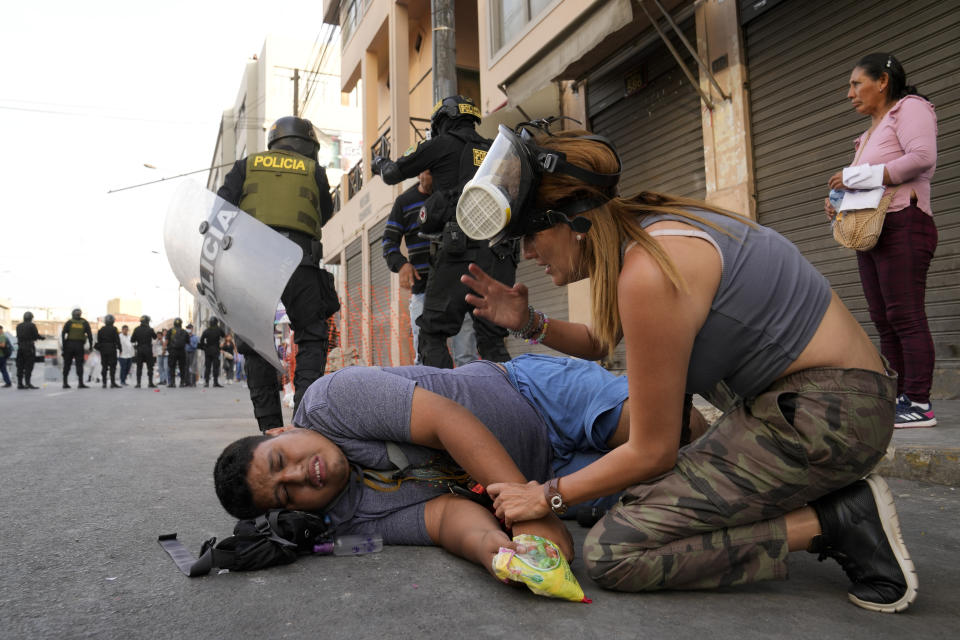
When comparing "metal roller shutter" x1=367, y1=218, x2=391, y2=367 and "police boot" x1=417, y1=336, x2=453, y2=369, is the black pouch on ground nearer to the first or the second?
"police boot" x1=417, y1=336, x2=453, y2=369

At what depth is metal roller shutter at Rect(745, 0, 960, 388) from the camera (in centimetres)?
443

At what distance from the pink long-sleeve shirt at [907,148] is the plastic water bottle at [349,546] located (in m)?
2.86

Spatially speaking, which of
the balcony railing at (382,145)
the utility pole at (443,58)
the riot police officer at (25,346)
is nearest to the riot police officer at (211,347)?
the riot police officer at (25,346)

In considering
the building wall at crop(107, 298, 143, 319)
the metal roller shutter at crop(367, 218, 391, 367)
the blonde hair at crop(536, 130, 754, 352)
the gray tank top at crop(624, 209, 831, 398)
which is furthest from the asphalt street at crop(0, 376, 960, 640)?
the building wall at crop(107, 298, 143, 319)

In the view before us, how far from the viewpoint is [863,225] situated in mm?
3215

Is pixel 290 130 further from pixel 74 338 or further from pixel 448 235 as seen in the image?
pixel 74 338

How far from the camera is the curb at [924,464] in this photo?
2674 mm

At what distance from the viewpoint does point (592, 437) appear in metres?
2.16

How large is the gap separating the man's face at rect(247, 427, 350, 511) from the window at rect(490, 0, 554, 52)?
7.94 meters

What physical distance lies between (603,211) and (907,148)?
2357 millimetres

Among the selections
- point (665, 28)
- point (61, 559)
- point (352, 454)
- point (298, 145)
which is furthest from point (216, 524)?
point (665, 28)

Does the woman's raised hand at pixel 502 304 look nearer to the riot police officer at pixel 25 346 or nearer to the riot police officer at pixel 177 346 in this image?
the riot police officer at pixel 25 346

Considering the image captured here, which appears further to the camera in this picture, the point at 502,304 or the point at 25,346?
the point at 25,346

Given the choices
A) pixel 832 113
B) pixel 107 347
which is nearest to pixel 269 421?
pixel 832 113
